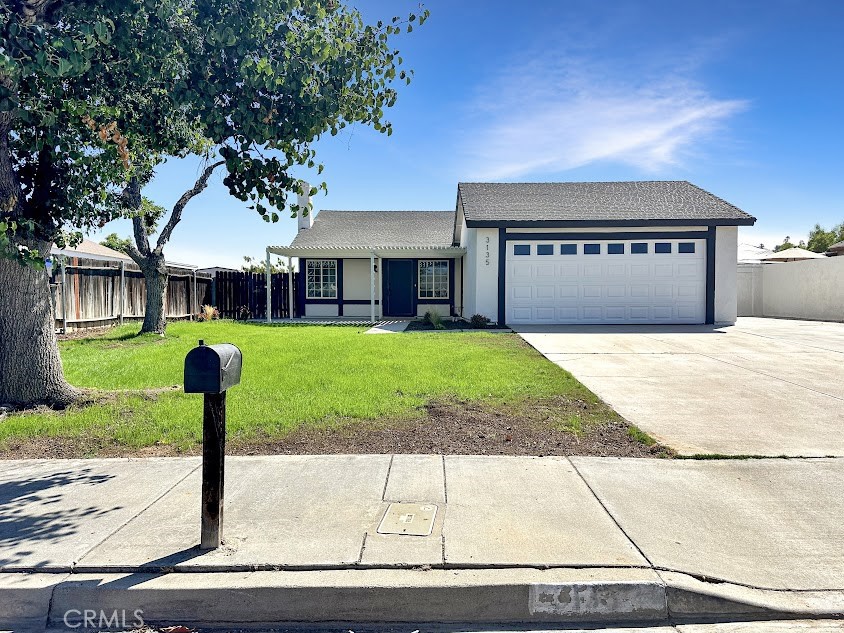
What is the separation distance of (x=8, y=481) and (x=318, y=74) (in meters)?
4.18

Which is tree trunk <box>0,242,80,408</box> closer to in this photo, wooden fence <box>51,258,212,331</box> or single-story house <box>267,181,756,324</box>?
wooden fence <box>51,258,212,331</box>

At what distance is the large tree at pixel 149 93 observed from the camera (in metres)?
4.52

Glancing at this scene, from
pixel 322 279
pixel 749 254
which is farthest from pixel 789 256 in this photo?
pixel 322 279

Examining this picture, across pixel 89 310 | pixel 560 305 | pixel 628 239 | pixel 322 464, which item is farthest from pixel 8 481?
pixel 628 239

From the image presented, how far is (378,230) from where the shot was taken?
23.4 m

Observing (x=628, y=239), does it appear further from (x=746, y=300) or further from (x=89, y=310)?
(x=89, y=310)

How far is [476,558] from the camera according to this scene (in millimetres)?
3076

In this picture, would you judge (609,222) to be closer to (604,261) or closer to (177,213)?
(604,261)

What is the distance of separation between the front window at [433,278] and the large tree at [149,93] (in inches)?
603

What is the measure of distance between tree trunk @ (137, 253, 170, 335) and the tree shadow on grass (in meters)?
10.7

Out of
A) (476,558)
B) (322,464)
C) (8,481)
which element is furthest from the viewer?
(322,464)

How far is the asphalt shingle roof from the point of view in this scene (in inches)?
858

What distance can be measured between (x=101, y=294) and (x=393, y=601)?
1568 cm

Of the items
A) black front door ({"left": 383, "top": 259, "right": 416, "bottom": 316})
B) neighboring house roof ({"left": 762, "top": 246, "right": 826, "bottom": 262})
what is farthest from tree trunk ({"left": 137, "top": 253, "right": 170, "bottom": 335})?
neighboring house roof ({"left": 762, "top": 246, "right": 826, "bottom": 262})
